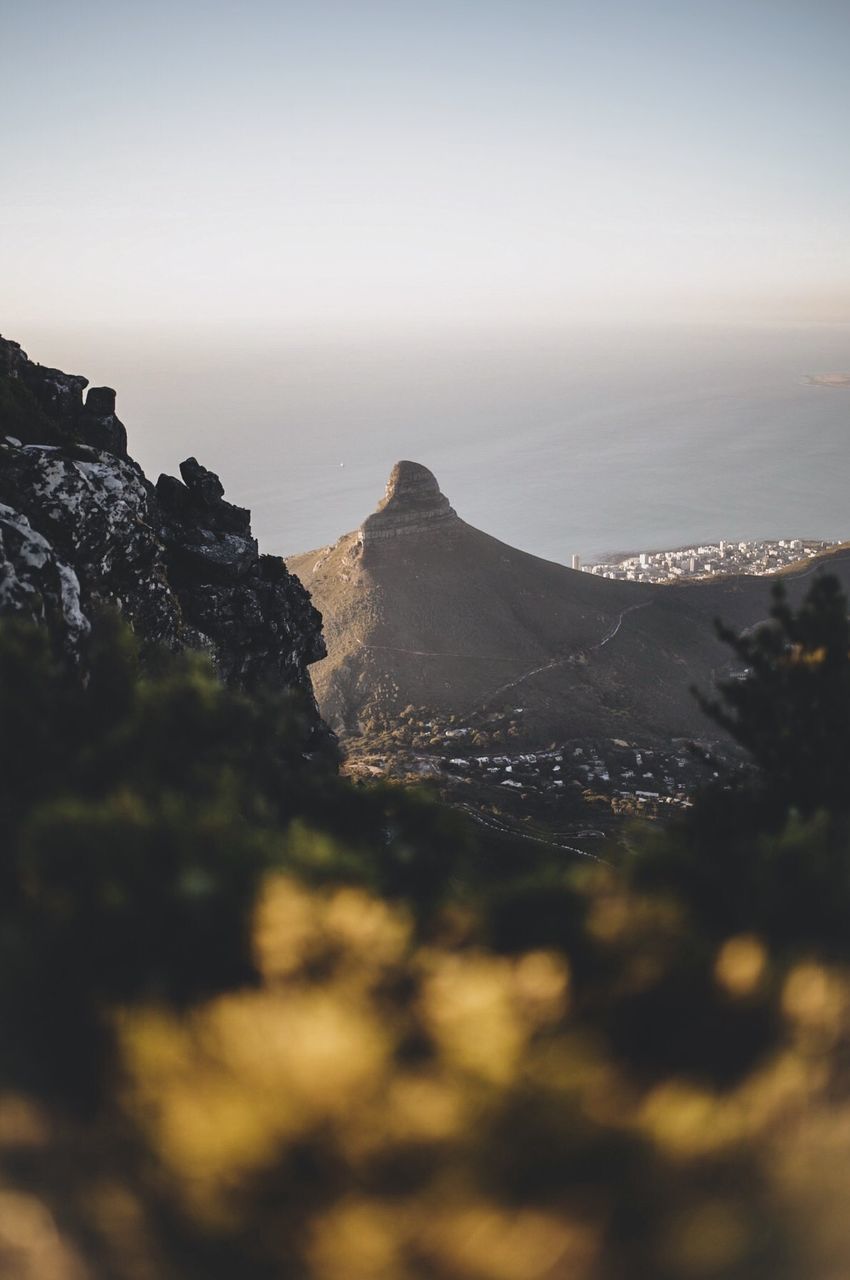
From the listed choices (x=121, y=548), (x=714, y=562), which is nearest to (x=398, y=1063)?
(x=121, y=548)

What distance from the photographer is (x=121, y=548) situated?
2202cm

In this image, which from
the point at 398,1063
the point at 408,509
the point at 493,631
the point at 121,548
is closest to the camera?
the point at 398,1063

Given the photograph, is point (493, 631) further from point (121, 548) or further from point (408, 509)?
point (121, 548)

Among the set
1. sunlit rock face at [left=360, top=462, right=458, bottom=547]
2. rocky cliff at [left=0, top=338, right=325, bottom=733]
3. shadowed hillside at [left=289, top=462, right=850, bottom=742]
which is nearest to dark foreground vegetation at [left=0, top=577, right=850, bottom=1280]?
rocky cliff at [left=0, top=338, right=325, bottom=733]

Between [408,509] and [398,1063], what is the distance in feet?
284

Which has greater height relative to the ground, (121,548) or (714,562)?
(714,562)

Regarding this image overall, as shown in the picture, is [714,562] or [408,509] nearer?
[408,509]

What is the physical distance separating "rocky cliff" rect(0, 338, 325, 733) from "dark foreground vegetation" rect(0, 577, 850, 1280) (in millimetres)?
7605

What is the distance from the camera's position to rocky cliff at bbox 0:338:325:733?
17203 mm

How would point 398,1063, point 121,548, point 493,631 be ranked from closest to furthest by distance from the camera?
1. point 398,1063
2. point 121,548
3. point 493,631

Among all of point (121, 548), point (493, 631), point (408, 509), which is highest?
point (408, 509)

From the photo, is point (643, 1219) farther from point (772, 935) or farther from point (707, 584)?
point (707, 584)

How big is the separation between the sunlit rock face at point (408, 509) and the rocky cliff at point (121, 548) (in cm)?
5481

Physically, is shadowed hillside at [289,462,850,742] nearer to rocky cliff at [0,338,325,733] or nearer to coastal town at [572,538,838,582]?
rocky cliff at [0,338,325,733]
